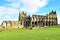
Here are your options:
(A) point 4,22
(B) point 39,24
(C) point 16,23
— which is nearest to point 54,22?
(B) point 39,24

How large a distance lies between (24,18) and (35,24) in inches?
298

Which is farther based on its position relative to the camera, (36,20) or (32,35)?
(36,20)

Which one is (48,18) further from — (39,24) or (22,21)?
(22,21)

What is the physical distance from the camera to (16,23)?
299ft

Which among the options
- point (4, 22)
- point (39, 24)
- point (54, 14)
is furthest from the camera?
point (54, 14)

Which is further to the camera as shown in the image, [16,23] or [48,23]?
[48,23]

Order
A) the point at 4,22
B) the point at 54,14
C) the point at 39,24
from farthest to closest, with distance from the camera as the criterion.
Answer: the point at 54,14
the point at 39,24
the point at 4,22

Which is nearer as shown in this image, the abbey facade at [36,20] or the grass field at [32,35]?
the grass field at [32,35]

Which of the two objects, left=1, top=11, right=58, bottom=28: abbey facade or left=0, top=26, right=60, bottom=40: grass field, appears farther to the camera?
left=1, top=11, right=58, bottom=28: abbey facade

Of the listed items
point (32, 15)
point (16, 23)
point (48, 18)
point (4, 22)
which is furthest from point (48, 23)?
point (4, 22)

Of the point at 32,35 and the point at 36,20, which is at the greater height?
the point at 32,35

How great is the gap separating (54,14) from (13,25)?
94.9 feet

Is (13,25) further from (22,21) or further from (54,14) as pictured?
(54,14)

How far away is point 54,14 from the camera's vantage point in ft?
347
